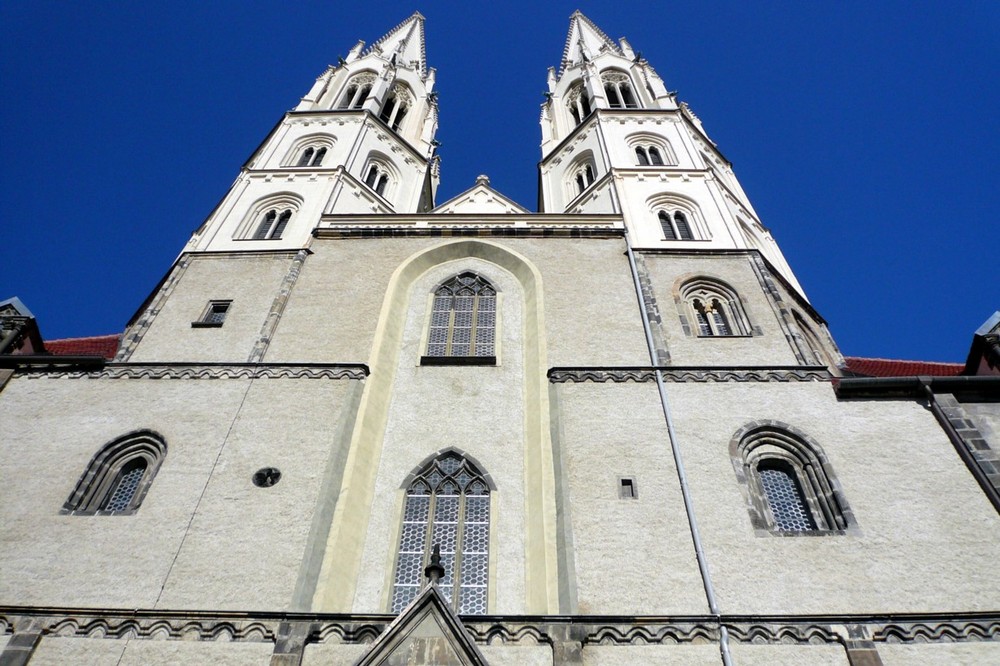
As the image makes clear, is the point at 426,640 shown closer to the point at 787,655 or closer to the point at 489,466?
the point at 489,466

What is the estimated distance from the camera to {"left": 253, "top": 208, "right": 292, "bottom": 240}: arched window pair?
17.3m

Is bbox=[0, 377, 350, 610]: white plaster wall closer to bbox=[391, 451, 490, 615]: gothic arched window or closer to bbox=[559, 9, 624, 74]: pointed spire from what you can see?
bbox=[391, 451, 490, 615]: gothic arched window

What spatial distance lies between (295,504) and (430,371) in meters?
3.71

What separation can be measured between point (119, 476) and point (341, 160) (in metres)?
11.2

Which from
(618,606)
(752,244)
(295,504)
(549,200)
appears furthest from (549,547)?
(549,200)

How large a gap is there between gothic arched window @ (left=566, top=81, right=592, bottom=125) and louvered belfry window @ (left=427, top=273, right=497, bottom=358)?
11.0 meters

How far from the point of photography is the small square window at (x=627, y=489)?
10.3 m

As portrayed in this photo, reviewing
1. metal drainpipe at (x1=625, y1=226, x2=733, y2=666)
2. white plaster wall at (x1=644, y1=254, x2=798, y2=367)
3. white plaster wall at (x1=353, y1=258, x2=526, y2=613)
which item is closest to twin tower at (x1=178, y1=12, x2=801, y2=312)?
white plaster wall at (x1=644, y1=254, x2=798, y2=367)

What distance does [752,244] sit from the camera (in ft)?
59.7

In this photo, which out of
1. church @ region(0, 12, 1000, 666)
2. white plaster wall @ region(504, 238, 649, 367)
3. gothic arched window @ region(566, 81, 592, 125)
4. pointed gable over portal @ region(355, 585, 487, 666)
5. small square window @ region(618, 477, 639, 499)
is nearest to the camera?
pointed gable over portal @ region(355, 585, 487, 666)

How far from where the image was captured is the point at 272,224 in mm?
17672

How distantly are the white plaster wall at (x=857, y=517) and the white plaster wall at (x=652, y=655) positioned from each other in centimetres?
68

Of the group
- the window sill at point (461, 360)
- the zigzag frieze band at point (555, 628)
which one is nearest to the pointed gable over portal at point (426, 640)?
the zigzag frieze band at point (555, 628)

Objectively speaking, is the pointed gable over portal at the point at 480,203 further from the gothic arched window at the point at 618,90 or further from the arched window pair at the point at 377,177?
the gothic arched window at the point at 618,90
